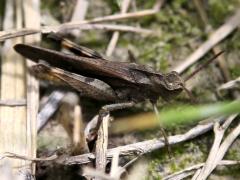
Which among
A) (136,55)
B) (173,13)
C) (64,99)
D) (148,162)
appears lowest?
(148,162)

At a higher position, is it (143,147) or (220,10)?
(220,10)

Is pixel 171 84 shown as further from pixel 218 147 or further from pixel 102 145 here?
pixel 102 145

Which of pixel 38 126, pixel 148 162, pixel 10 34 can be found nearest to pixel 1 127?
pixel 38 126

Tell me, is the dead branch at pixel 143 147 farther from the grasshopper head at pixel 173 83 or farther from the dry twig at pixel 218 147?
the grasshopper head at pixel 173 83

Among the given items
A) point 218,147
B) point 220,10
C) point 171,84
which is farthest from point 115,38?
point 218,147

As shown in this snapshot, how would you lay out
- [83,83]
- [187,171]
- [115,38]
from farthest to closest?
[115,38], [83,83], [187,171]

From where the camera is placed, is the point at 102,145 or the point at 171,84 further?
the point at 171,84

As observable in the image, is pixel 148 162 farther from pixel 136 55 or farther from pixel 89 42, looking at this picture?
pixel 89 42

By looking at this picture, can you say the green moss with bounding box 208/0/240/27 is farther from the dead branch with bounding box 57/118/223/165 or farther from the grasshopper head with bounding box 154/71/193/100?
the dead branch with bounding box 57/118/223/165

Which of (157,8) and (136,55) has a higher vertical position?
(157,8)
